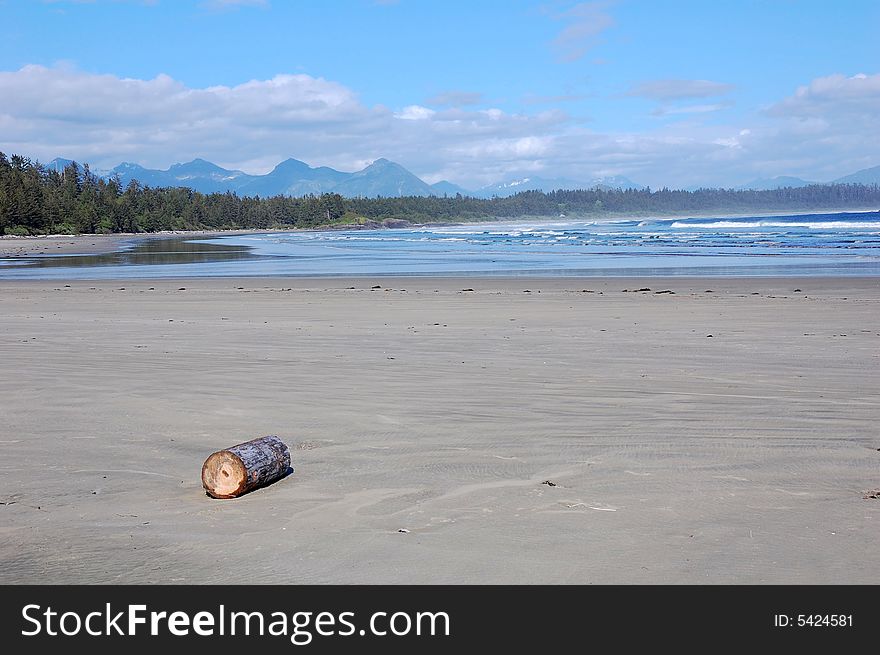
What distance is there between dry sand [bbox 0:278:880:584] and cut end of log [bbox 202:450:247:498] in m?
0.08

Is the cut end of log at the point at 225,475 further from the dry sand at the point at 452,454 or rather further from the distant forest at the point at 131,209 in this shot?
the distant forest at the point at 131,209

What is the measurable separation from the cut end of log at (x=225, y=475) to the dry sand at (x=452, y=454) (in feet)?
0.26

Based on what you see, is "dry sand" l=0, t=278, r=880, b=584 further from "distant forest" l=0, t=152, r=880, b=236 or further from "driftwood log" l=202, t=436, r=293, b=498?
"distant forest" l=0, t=152, r=880, b=236

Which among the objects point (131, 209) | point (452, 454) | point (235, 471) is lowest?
point (452, 454)

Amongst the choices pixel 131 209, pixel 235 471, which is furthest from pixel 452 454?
Result: pixel 131 209

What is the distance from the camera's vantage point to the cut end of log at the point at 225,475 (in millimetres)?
5082

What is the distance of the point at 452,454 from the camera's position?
19.5 ft

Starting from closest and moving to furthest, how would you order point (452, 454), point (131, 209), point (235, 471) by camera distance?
point (235, 471) < point (452, 454) < point (131, 209)

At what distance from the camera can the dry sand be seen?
13.6 feet

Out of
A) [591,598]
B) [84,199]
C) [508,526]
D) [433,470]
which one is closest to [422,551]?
[508,526]

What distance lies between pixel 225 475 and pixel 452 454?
169cm

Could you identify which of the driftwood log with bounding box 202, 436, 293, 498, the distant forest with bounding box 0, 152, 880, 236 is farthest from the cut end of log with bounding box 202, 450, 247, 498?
the distant forest with bounding box 0, 152, 880, 236

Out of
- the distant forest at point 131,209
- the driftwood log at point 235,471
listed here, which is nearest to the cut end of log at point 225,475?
the driftwood log at point 235,471

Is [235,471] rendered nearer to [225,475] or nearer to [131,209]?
[225,475]
